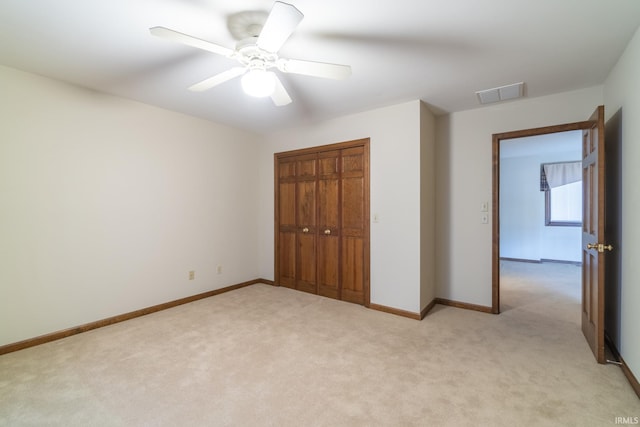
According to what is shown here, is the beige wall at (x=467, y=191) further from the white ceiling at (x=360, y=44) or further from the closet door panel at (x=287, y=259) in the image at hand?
the closet door panel at (x=287, y=259)

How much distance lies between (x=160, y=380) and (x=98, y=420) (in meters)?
0.40

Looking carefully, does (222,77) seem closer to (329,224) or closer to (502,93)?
(329,224)

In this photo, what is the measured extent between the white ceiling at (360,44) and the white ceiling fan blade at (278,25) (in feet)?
0.85

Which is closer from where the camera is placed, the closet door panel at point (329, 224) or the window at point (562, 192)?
the closet door panel at point (329, 224)

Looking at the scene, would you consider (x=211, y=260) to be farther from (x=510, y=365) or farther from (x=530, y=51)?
(x=530, y=51)

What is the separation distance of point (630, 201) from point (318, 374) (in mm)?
2482

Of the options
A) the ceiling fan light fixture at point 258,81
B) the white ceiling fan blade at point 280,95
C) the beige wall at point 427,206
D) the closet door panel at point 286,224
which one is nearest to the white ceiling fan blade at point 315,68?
the ceiling fan light fixture at point 258,81

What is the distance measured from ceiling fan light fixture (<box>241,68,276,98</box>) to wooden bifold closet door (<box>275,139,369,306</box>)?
1855 millimetres

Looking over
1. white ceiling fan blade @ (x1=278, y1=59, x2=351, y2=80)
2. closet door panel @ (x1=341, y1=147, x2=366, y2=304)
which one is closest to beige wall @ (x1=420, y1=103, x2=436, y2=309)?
closet door panel @ (x1=341, y1=147, x2=366, y2=304)

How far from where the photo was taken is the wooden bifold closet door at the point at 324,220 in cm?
364

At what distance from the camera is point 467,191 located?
11.5 feet

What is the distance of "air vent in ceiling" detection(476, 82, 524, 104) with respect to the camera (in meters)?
2.78

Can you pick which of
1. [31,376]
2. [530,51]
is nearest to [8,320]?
[31,376]

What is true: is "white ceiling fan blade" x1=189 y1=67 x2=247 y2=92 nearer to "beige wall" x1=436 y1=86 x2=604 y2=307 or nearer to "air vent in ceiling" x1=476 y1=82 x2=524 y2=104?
"air vent in ceiling" x1=476 y1=82 x2=524 y2=104
